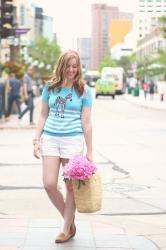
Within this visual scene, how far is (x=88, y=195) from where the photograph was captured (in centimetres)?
589

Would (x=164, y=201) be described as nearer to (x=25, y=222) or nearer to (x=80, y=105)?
(x=25, y=222)

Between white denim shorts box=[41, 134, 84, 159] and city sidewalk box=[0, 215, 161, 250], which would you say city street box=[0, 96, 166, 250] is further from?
white denim shorts box=[41, 134, 84, 159]

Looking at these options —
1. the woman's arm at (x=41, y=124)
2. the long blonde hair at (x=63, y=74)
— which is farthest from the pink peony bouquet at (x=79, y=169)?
the long blonde hair at (x=63, y=74)

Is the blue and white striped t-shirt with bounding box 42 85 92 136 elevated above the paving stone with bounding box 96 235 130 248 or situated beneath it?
elevated above

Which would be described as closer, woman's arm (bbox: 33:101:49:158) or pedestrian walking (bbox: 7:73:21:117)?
woman's arm (bbox: 33:101:49:158)

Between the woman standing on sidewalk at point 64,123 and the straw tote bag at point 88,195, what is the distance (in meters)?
0.17

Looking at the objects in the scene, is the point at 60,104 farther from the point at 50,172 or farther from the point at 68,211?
the point at 68,211

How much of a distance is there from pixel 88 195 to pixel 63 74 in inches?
42.3

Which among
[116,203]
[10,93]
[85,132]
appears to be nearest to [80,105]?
[85,132]

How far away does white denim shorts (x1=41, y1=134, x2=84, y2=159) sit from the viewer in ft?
19.8

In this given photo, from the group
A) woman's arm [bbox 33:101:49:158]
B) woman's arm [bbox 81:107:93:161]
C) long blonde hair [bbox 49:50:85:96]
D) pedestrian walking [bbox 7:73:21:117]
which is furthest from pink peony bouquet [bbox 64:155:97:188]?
pedestrian walking [bbox 7:73:21:117]

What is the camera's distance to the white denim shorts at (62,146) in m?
6.03

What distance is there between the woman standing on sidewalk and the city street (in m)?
1.14

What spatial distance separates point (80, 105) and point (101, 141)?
1076 cm
